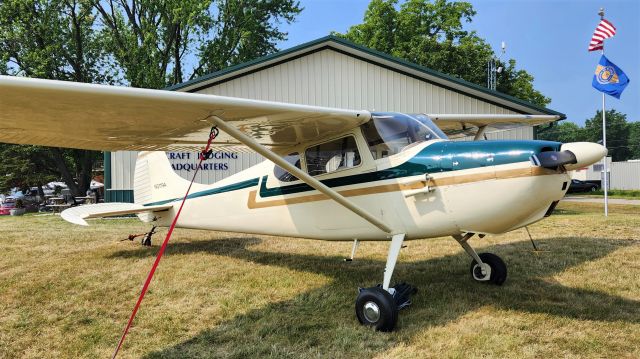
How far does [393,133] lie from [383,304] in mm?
1795

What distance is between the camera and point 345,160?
470 cm

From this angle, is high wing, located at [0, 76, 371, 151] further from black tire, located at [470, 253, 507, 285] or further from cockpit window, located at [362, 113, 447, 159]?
black tire, located at [470, 253, 507, 285]

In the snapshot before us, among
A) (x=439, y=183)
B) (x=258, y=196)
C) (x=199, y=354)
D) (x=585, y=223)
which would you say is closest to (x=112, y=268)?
(x=258, y=196)

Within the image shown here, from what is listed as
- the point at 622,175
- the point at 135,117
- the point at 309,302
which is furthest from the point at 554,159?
the point at 622,175

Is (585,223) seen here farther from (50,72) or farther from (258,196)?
(50,72)

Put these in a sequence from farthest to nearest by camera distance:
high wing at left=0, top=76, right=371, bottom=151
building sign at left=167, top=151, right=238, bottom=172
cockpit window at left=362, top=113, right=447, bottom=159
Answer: building sign at left=167, top=151, right=238, bottom=172, cockpit window at left=362, top=113, right=447, bottom=159, high wing at left=0, top=76, right=371, bottom=151

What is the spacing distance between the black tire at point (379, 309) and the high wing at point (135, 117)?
181 cm

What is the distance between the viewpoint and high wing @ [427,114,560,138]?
6.09 metres

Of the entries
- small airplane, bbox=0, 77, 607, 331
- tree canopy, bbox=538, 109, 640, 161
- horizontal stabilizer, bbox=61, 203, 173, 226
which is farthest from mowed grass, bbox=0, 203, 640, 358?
tree canopy, bbox=538, 109, 640, 161

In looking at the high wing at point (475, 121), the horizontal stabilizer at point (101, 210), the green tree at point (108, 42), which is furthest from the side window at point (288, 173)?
the green tree at point (108, 42)

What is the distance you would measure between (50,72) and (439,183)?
1201 inches

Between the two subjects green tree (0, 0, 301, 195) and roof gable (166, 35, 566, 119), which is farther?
green tree (0, 0, 301, 195)

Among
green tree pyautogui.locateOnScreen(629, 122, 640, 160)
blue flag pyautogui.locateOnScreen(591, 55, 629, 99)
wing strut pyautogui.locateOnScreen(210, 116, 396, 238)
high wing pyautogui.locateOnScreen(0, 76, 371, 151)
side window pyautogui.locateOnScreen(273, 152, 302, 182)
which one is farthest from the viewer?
green tree pyautogui.locateOnScreen(629, 122, 640, 160)

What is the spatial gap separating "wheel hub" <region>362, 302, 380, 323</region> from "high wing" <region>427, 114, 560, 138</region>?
300cm
